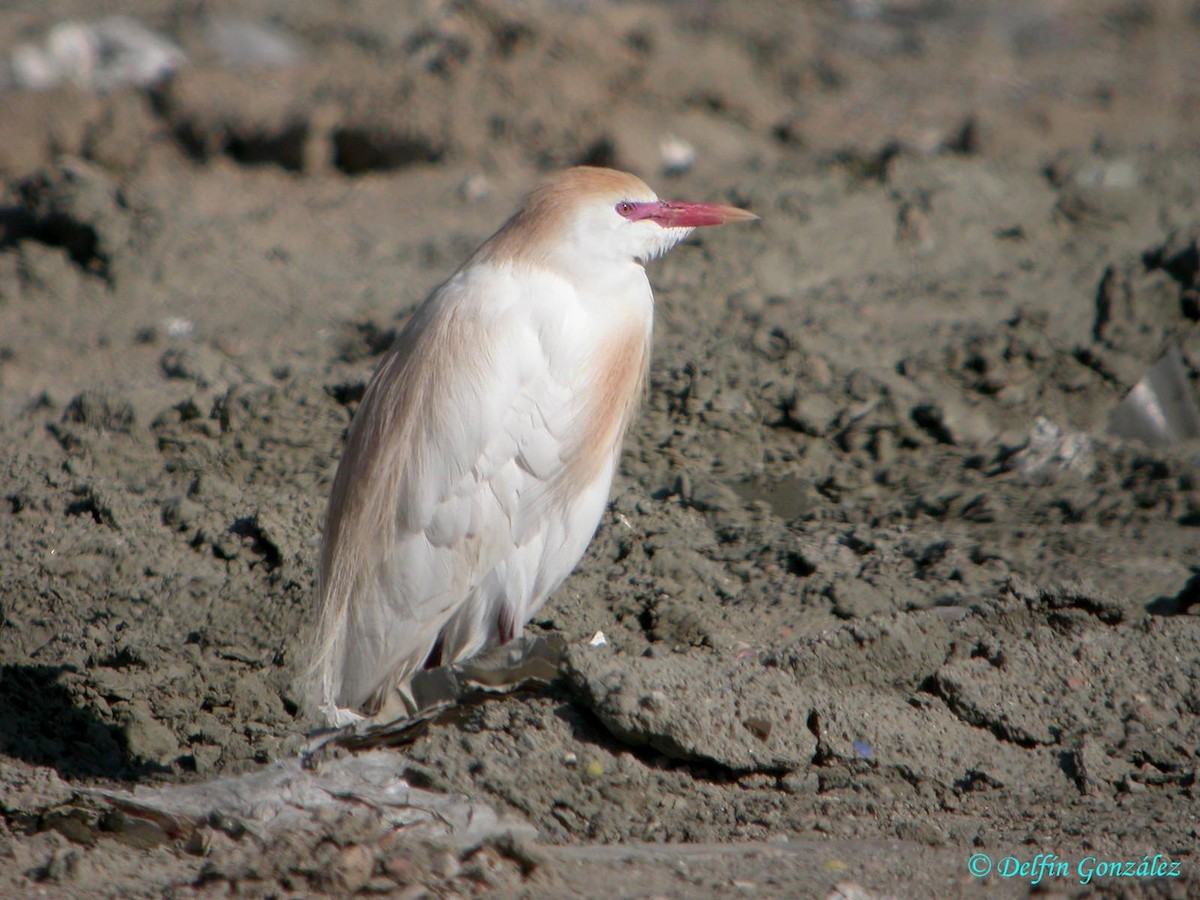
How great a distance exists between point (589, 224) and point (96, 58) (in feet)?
27.3

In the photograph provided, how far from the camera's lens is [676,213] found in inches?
140

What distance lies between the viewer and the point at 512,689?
332 cm

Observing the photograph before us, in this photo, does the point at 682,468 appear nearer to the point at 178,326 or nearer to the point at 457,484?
the point at 457,484

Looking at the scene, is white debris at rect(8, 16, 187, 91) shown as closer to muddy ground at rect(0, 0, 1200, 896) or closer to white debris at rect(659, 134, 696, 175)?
muddy ground at rect(0, 0, 1200, 896)

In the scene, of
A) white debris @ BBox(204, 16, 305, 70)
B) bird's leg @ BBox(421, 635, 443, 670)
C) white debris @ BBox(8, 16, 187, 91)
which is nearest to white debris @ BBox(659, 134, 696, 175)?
white debris @ BBox(204, 16, 305, 70)

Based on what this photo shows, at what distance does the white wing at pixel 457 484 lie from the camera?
3395 millimetres

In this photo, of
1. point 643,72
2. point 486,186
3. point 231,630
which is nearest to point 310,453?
point 231,630

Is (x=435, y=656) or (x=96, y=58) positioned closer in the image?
(x=435, y=656)

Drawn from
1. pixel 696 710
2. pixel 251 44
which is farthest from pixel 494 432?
pixel 251 44

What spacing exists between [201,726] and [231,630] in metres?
0.39

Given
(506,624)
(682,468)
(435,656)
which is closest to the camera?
(506,624)

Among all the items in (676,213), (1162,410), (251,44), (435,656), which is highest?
(251,44)

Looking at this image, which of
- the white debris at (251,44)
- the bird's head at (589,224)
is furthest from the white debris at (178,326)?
the white debris at (251,44)

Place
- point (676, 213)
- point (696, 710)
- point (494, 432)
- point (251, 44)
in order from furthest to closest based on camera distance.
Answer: point (251, 44), point (676, 213), point (494, 432), point (696, 710)
